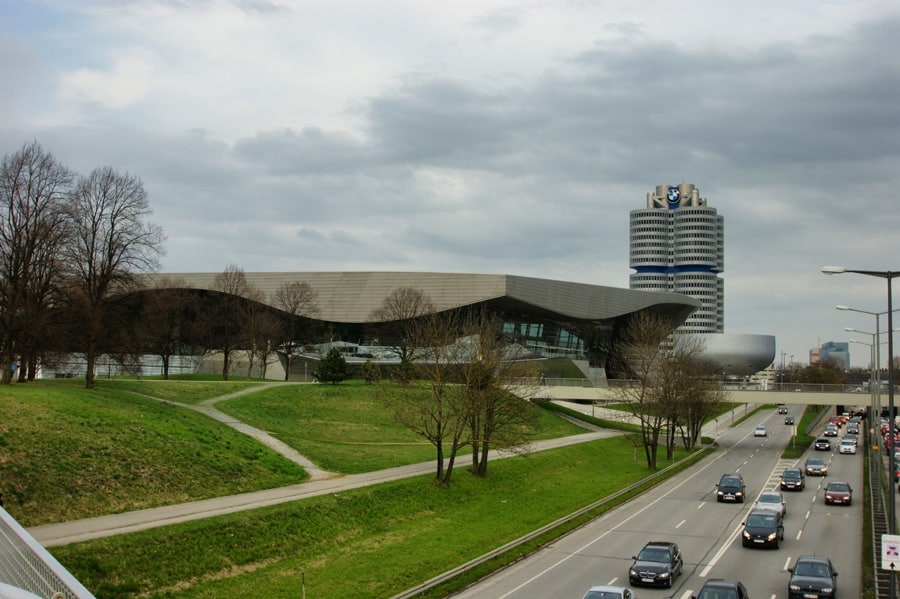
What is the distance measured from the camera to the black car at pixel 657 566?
24844mm

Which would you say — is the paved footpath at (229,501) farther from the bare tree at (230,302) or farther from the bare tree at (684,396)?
the bare tree at (230,302)

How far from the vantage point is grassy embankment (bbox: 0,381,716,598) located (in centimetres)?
2333

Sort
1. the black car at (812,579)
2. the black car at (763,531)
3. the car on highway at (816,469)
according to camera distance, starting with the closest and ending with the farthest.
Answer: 1. the black car at (812,579)
2. the black car at (763,531)
3. the car on highway at (816,469)

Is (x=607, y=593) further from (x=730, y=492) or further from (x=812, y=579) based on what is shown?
(x=730, y=492)

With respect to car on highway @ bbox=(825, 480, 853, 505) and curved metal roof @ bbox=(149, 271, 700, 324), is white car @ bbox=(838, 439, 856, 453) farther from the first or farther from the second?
curved metal roof @ bbox=(149, 271, 700, 324)

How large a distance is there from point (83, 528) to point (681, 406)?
159 feet

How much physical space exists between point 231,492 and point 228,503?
8.93ft

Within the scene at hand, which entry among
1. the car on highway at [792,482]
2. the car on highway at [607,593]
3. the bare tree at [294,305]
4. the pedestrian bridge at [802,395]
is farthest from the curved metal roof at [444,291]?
the car on highway at [607,593]

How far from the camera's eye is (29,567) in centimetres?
1288

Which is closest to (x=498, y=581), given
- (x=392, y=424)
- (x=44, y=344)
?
(x=44, y=344)

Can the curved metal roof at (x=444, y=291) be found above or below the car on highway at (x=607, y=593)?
above

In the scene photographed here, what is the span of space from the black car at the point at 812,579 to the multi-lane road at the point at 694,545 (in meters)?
0.90

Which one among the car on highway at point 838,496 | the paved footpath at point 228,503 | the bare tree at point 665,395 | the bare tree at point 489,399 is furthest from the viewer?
the bare tree at point 665,395

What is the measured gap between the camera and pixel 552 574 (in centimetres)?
2647
